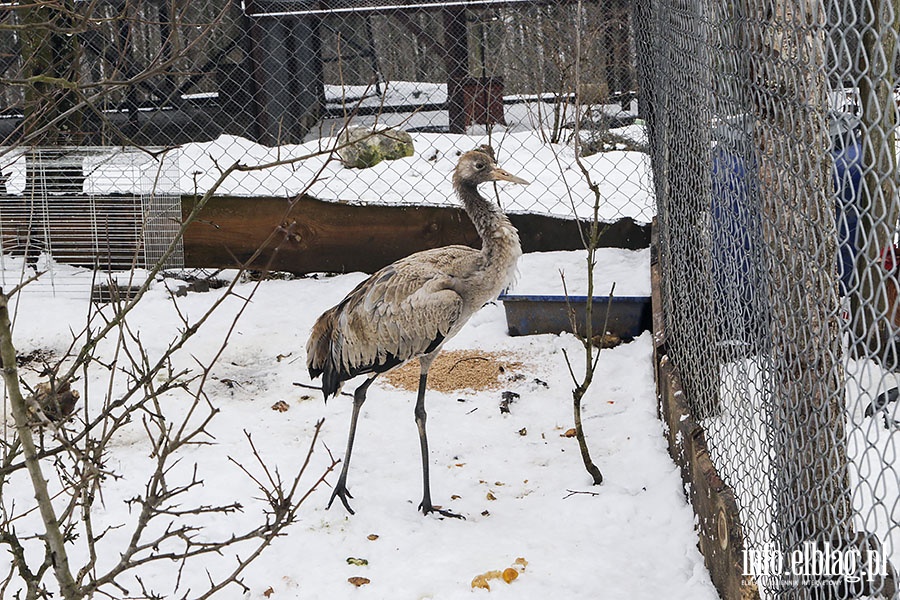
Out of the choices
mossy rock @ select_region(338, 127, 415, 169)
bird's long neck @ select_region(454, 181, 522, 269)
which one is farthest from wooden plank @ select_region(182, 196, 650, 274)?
bird's long neck @ select_region(454, 181, 522, 269)

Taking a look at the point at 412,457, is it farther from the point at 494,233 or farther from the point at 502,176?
the point at 502,176

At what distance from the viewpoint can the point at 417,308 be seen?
13.7 feet

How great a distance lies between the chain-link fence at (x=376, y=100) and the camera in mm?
7500

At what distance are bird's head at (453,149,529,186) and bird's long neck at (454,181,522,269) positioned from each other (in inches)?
3.3

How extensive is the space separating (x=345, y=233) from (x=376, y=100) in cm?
472

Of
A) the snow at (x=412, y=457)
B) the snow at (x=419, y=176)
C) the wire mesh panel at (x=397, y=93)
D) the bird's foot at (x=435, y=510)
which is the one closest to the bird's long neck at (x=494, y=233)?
the snow at (x=412, y=457)

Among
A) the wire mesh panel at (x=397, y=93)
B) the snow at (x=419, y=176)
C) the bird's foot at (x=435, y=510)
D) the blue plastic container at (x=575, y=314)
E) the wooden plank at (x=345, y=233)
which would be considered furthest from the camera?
the wire mesh panel at (x=397, y=93)

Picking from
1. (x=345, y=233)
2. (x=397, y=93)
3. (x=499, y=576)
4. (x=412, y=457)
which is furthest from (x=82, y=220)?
(x=499, y=576)

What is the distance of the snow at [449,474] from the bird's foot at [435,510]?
3cm

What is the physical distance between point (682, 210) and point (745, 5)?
1738 millimetres

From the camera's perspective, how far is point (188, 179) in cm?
805

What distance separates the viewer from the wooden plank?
6598mm

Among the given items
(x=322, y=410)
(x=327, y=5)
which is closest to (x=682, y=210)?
(x=322, y=410)

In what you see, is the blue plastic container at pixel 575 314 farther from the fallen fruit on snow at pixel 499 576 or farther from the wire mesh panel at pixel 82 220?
the wire mesh panel at pixel 82 220
